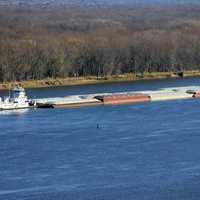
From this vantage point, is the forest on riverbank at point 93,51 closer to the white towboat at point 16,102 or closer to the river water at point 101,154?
the white towboat at point 16,102

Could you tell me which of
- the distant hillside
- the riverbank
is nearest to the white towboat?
the riverbank

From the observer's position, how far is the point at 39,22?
49.2 m

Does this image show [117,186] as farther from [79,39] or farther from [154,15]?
[154,15]

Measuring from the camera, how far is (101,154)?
17734 millimetres

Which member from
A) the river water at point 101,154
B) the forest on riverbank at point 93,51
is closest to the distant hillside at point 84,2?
the forest on riverbank at point 93,51

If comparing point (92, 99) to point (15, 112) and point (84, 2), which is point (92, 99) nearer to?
point (15, 112)

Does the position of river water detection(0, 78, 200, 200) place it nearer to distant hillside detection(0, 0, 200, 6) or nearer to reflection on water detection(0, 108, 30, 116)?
reflection on water detection(0, 108, 30, 116)

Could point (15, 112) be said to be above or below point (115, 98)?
below

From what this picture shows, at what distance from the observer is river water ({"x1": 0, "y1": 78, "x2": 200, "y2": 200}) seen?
15367mm

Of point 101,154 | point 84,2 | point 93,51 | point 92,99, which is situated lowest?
point 101,154

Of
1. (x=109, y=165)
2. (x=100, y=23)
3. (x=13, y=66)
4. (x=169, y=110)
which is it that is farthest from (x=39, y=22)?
(x=109, y=165)

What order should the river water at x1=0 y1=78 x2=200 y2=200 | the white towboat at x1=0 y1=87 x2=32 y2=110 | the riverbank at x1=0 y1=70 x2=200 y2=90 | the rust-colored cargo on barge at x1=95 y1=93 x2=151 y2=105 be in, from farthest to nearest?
the riverbank at x1=0 y1=70 x2=200 y2=90, the rust-colored cargo on barge at x1=95 y1=93 x2=151 y2=105, the white towboat at x1=0 y1=87 x2=32 y2=110, the river water at x1=0 y1=78 x2=200 y2=200

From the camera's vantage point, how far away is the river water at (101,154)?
50.4ft

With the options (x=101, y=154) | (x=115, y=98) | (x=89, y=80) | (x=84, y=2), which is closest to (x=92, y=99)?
(x=115, y=98)
